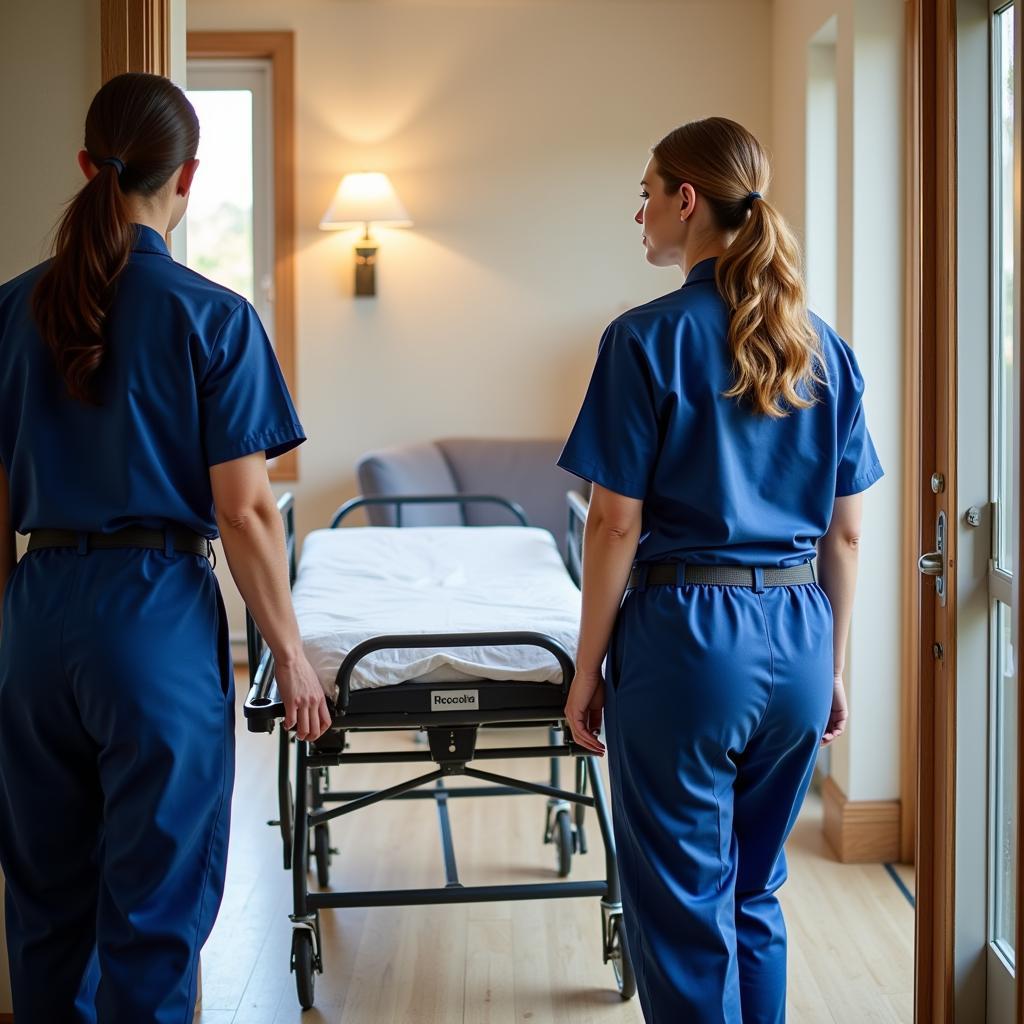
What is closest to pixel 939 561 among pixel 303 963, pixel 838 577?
pixel 838 577

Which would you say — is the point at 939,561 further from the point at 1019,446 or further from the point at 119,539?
the point at 119,539

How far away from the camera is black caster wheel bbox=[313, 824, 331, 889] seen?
3016mm

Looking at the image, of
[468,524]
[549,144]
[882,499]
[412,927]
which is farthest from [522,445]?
[412,927]

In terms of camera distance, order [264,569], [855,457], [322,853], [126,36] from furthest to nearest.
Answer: [322,853] < [126,36] < [855,457] < [264,569]

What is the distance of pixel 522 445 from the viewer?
490cm

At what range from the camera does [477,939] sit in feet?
9.02

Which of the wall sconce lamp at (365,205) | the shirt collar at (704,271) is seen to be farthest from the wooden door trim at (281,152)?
the shirt collar at (704,271)

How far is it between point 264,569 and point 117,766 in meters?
0.32

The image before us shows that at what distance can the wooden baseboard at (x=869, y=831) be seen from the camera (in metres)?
3.18

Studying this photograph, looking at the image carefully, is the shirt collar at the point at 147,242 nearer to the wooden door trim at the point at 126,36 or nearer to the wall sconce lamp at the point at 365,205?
the wooden door trim at the point at 126,36

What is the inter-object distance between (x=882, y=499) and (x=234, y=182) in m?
3.11

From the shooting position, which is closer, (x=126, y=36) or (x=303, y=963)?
(x=126, y=36)

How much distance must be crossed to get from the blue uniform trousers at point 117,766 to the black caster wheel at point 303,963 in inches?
27.1

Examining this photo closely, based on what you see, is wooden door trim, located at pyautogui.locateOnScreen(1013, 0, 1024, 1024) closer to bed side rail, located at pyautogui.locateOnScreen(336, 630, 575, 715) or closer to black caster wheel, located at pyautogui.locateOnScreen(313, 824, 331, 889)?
bed side rail, located at pyautogui.locateOnScreen(336, 630, 575, 715)
